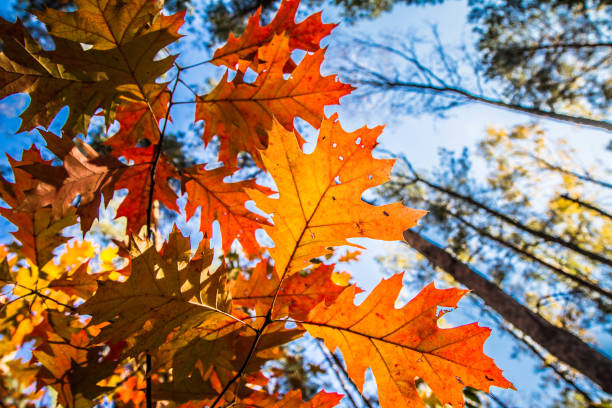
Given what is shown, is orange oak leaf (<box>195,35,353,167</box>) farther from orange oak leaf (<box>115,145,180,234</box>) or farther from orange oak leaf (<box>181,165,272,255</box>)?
orange oak leaf (<box>115,145,180,234</box>)

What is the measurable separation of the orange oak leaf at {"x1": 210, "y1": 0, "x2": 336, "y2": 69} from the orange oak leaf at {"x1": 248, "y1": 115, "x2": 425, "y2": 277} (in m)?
0.61

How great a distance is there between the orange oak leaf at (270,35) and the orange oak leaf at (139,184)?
488mm

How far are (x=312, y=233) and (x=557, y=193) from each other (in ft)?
43.2

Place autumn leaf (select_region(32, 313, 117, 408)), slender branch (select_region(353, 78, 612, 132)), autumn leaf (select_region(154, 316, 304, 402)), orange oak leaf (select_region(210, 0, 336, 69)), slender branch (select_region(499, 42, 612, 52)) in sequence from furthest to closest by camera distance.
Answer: slender branch (select_region(499, 42, 612, 52))
slender branch (select_region(353, 78, 612, 132))
orange oak leaf (select_region(210, 0, 336, 69))
autumn leaf (select_region(32, 313, 117, 408))
autumn leaf (select_region(154, 316, 304, 402))

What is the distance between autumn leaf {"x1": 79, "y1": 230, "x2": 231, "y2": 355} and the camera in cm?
81

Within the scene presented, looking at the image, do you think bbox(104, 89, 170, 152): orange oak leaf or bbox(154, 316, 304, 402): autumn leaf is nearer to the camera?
bbox(154, 316, 304, 402): autumn leaf

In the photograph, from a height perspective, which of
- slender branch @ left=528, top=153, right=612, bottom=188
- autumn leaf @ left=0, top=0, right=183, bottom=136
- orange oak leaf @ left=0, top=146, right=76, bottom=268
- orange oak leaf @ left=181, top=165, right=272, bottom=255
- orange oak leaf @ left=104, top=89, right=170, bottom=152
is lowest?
orange oak leaf @ left=181, top=165, right=272, bottom=255

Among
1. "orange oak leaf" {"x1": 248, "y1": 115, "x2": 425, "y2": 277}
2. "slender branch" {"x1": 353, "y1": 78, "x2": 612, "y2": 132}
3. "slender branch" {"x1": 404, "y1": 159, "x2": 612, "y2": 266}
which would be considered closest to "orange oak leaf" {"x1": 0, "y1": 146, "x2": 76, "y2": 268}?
"orange oak leaf" {"x1": 248, "y1": 115, "x2": 425, "y2": 277}

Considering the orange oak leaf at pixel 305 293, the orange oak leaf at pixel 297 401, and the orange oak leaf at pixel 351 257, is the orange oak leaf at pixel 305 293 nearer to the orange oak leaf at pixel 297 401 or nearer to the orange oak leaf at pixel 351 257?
the orange oak leaf at pixel 297 401

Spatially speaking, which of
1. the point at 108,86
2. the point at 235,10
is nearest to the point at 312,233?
the point at 108,86

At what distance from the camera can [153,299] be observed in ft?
2.76

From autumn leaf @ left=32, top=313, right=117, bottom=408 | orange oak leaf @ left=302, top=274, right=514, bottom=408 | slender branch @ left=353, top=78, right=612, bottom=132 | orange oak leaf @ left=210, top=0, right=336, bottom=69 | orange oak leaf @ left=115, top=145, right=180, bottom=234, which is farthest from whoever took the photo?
slender branch @ left=353, top=78, right=612, bottom=132

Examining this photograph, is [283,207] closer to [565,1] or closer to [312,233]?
[312,233]

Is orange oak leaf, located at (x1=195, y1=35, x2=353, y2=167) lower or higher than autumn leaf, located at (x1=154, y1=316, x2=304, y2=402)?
higher
